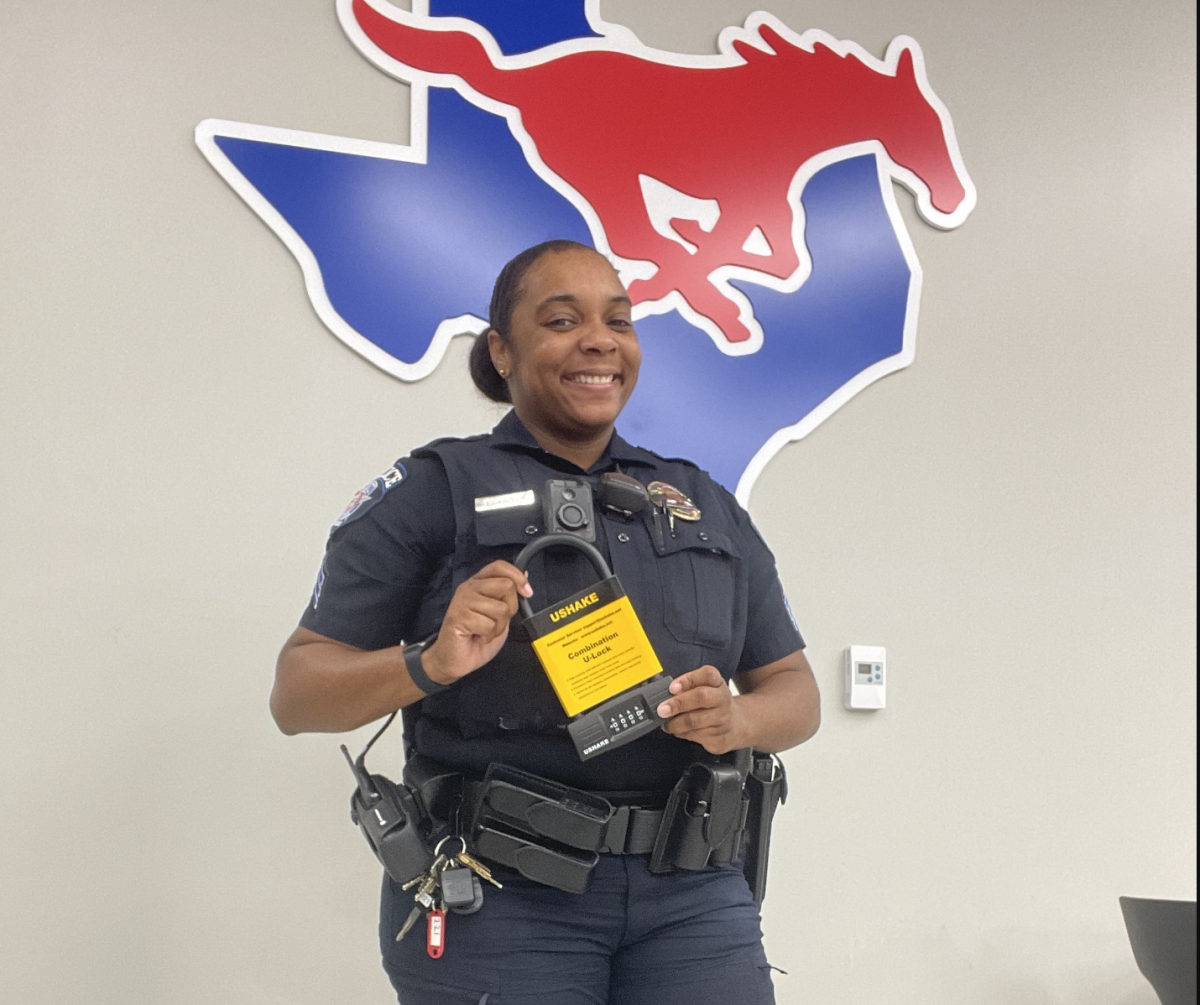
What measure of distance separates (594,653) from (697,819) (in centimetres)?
20

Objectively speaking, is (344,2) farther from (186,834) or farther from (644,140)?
(186,834)

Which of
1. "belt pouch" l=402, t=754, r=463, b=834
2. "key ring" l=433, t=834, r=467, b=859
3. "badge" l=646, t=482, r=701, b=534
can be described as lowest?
"key ring" l=433, t=834, r=467, b=859

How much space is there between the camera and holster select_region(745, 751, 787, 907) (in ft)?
4.36

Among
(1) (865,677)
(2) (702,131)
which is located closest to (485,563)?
(1) (865,677)

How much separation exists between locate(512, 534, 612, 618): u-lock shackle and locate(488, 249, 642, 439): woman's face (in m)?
0.19

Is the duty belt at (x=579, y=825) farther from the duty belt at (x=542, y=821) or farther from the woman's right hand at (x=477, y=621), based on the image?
the woman's right hand at (x=477, y=621)

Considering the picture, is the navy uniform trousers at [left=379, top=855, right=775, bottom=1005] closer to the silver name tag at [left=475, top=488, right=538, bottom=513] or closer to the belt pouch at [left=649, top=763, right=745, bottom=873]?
the belt pouch at [left=649, top=763, right=745, bottom=873]

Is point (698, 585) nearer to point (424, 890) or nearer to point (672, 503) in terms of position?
point (672, 503)

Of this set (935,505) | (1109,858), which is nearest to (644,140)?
(935,505)

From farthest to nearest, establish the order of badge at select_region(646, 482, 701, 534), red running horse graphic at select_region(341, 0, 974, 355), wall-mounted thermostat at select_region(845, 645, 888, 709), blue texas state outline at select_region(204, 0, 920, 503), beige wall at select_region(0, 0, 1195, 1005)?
wall-mounted thermostat at select_region(845, 645, 888, 709) < red running horse graphic at select_region(341, 0, 974, 355) < blue texas state outline at select_region(204, 0, 920, 503) < beige wall at select_region(0, 0, 1195, 1005) < badge at select_region(646, 482, 701, 534)

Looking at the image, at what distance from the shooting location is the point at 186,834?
175 centimetres

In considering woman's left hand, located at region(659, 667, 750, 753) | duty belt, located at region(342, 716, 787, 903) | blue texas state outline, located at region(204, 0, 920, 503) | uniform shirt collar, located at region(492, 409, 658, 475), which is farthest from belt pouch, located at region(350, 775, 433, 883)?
blue texas state outline, located at region(204, 0, 920, 503)

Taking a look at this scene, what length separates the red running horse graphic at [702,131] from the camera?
2.05 m

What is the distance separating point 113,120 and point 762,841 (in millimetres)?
1415
